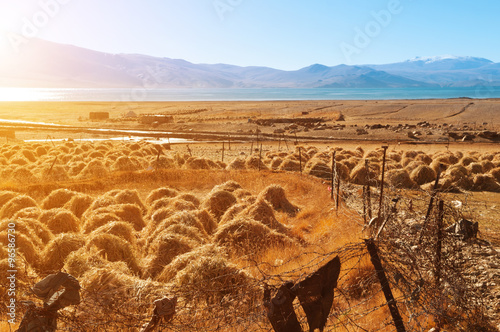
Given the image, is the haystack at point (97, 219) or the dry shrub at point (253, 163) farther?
the dry shrub at point (253, 163)

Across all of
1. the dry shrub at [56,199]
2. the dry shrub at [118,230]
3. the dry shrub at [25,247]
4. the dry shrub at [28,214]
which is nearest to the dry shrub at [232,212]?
the dry shrub at [118,230]

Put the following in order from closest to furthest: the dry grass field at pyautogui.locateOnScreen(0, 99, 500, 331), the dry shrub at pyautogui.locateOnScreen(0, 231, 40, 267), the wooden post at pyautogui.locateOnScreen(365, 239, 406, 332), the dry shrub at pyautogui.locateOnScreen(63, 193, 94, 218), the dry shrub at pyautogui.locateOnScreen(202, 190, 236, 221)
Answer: the wooden post at pyautogui.locateOnScreen(365, 239, 406, 332)
the dry grass field at pyautogui.locateOnScreen(0, 99, 500, 331)
the dry shrub at pyautogui.locateOnScreen(0, 231, 40, 267)
the dry shrub at pyautogui.locateOnScreen(63, 193, 94, 218)
the dry shrub at pyautogui.locateOnScreen(202, 190, 236, 221)

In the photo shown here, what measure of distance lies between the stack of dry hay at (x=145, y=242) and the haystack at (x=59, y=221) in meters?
0.03

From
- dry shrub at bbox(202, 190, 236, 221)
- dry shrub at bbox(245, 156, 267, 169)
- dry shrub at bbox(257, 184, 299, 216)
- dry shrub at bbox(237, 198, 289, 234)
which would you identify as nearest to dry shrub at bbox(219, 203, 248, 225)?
dry shrub at bbox(237, 198, 289, 234)

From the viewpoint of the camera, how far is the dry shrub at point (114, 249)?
9367mm

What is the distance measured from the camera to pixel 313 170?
22.6 m

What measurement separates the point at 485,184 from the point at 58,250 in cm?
2017

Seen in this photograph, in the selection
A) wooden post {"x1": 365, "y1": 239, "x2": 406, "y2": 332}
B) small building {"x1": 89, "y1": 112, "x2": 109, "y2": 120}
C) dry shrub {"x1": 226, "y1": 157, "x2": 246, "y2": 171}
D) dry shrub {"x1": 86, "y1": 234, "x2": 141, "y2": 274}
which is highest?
wooden post {"x1": 365, "y1": 239, "x2": 406, "y2": 332}

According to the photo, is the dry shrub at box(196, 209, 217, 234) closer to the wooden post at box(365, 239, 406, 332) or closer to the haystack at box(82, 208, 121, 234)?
the haystack at box(82, 208, 121, 234)

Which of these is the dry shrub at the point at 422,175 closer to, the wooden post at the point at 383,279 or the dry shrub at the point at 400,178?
the dry shrub at the point at 400,178

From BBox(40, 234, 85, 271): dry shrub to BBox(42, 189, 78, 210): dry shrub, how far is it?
19.0ft

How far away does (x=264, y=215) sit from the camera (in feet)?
41.8

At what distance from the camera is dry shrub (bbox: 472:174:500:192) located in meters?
19.5

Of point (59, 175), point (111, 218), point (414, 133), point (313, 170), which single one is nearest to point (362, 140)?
point (414, 133)
